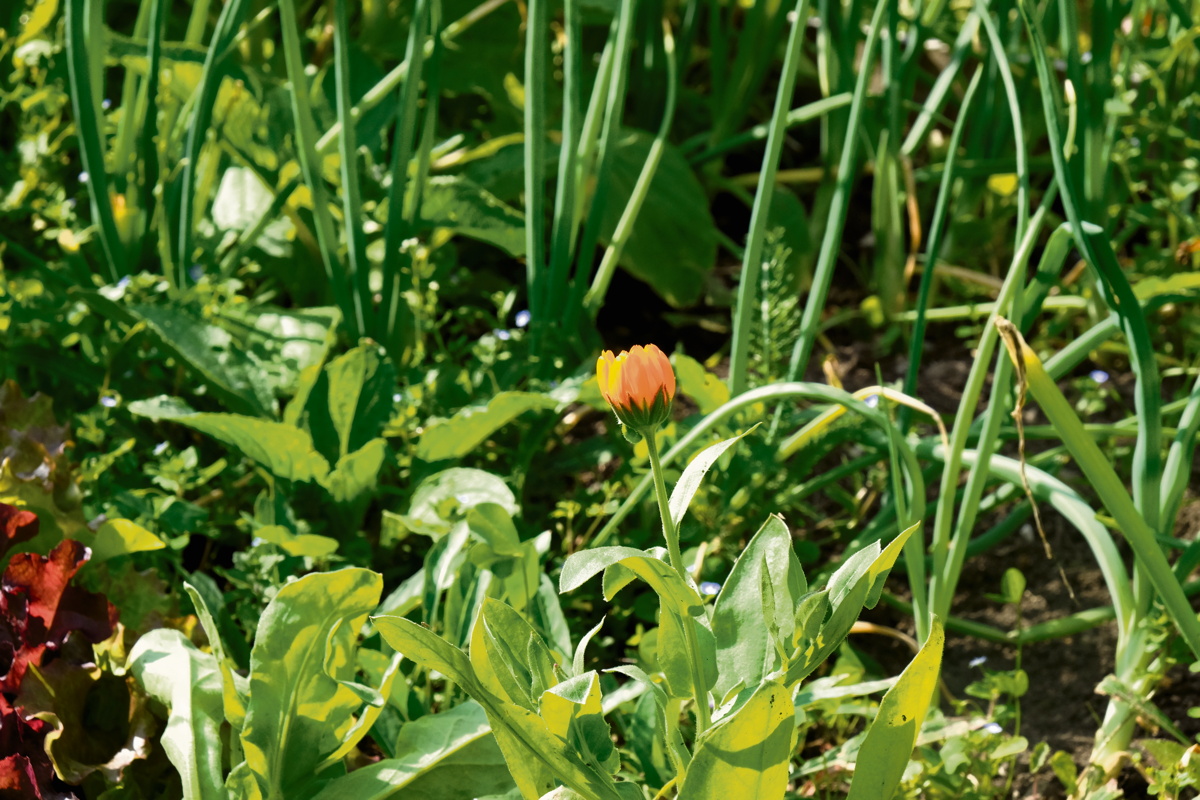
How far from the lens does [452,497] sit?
129cm

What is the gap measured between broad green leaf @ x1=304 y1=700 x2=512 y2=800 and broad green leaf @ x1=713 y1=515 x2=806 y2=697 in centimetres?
24

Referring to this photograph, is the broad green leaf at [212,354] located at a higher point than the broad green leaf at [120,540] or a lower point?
higher

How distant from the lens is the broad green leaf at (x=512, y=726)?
78 cm

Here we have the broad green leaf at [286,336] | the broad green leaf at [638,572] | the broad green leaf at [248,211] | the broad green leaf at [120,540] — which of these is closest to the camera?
the broad green leaf at [638,572]

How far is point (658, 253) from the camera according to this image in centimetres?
193

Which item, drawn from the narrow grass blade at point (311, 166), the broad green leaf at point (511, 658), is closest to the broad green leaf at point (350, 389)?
the narrow grass blade at point (311, 166)

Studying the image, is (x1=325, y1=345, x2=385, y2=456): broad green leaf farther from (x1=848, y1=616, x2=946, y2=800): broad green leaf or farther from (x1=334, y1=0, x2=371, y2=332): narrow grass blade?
(x1=848, y1=616, x2=946, y2=800): broad green leaf

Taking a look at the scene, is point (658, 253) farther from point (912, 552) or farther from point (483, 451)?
point (912, 552)

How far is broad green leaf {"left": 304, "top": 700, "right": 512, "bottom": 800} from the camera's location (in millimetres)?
987

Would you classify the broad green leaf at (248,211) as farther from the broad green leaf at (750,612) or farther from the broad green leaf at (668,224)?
the broad green leaf at (750,612)

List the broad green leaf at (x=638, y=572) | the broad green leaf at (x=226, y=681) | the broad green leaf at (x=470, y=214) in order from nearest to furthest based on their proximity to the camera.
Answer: the broad green leaf at (x=638, y=572)
the broad green leaf at (x=226, y=681)
the broad green leaf at (x=470, y=214)

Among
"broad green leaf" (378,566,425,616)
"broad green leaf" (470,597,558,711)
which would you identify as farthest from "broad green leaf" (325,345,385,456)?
"broad green leaf" (470,597,558,711)

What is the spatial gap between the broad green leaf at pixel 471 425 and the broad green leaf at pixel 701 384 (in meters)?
0.16

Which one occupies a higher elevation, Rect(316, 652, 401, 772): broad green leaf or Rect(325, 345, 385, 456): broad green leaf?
Rect(325, 345, 385, 456): broad green leaf
